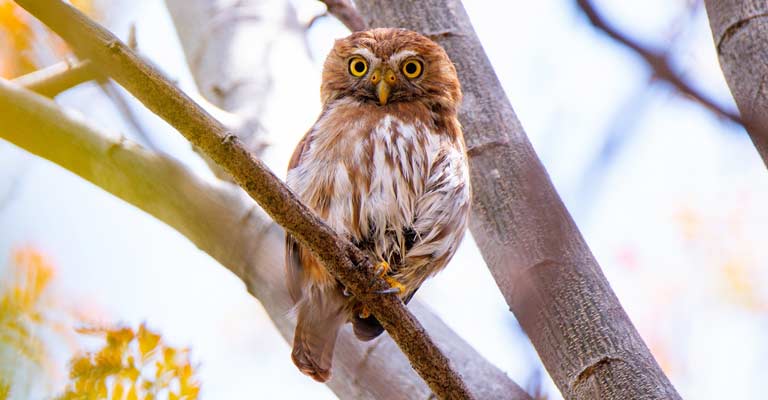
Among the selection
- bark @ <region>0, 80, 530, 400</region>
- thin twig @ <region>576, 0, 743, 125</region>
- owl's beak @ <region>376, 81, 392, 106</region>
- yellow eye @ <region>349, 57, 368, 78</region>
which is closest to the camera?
thin twig @ <region>576, 0, 743, 125</region>

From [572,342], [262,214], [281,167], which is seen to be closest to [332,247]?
[572,342]

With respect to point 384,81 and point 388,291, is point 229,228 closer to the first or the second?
point 384,81

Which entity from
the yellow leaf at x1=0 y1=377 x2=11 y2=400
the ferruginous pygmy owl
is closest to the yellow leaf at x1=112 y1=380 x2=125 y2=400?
the yellow leaf at x1=0 y1=377 x2=11 y2=400

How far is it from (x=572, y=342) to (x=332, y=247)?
106 centimetres

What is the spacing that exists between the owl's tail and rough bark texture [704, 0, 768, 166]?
1868 mm

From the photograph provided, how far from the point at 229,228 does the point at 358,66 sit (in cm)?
121

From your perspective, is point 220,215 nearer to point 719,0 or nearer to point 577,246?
point 577,246

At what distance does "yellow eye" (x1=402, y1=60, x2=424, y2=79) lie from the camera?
15.5 feet

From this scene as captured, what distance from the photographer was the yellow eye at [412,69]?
186 inches

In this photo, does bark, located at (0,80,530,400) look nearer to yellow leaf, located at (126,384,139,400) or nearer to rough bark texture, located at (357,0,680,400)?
rough bark texture, located at (357,0,680,400)

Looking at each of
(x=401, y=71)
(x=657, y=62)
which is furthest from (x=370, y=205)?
(x=657, y=62)

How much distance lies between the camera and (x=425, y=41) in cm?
469

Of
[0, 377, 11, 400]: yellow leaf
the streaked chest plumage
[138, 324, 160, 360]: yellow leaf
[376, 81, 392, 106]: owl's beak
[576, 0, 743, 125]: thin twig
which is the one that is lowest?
[576, 0, 743, 125]: thin twig

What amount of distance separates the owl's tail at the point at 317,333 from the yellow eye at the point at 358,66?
1.36m
